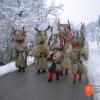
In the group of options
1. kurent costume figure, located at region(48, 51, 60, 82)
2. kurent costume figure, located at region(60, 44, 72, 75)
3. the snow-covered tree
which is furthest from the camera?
the snow-covered tree

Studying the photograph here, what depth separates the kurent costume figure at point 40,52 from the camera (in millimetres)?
15492

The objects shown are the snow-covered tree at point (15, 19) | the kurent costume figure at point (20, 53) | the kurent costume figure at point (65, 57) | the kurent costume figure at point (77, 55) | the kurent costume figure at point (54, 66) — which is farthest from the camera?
the snow-covered tree at point (15, 19)

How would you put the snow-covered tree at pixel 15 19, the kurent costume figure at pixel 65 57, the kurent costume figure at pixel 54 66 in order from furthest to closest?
the snow-covered tree at pixel 15 19 → the kurent costume figure at pixel 65 57 → the kurent costume figure at pixel 54 66

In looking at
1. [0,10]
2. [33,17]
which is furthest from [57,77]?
[33,17]

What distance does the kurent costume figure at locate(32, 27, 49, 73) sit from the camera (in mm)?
15492

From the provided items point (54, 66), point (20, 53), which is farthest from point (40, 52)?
point (54, 66)

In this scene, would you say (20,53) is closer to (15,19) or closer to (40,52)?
(40,52)

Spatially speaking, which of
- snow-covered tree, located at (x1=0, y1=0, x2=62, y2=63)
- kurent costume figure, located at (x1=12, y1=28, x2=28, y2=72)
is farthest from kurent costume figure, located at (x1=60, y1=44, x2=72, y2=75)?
snow-covered tree, located at (x1=0, y1=0, x2=62, y2=63)

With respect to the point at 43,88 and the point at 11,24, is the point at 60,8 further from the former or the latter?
the point at 43,88

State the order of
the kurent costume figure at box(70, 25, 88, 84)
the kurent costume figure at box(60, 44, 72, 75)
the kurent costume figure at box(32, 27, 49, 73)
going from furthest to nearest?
the kurent costume figure at box(32, 27, 49, 73), the kurent costume figure at box(60, 44, 72, 75), the kurent costume figure at box(70, 25, 88, 84)

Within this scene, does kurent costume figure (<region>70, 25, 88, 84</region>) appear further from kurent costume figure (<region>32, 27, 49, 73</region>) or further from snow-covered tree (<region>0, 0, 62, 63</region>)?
snow-covered tree (<region>0, 0, 62, 63</region>)

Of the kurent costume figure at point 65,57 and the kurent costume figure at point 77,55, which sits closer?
the kurent costume figure at point 77,55

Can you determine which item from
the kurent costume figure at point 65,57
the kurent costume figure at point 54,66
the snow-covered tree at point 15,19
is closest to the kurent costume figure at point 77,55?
the kurent costume figure at point 54,66

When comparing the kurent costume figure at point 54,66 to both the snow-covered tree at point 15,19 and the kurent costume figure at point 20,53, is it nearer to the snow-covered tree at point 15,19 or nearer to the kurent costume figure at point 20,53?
the kurent costume figure at point 20,53
